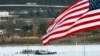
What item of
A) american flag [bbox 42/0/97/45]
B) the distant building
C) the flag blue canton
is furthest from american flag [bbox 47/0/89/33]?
the distant building

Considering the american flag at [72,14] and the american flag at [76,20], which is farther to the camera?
the american flag at [72,14]

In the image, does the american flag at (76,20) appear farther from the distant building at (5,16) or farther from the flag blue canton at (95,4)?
the distant building at (5,16)

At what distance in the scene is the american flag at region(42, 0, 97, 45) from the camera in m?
10.1

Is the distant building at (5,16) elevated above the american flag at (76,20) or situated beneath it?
situated beneath

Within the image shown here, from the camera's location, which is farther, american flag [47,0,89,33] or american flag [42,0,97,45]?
american flag [47,0,89,33]

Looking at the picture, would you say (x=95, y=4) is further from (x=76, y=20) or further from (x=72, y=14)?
(x=72, y=14)

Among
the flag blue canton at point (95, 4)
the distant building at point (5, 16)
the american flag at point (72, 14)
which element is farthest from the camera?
the distant building at point (5, 16)

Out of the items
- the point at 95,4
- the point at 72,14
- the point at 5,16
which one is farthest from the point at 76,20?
the point at 5,16

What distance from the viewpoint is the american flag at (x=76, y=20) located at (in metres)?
10.1

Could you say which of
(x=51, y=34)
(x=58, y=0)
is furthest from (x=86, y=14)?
(x=58, y=0)

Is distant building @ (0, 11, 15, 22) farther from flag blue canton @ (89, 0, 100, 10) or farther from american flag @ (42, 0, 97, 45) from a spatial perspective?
flag blue canton @ (89, 0, 100, 10)

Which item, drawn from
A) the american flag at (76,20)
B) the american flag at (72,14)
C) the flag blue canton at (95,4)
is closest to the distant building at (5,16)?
the american flag at (76,20)

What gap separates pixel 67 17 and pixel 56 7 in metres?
74.4

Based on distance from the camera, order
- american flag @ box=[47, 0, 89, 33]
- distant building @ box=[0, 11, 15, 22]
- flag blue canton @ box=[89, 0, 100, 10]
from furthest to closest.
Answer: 1. distant building @ box=[0, 11, 15, 22]
2. american flag @ box=[47, 0, 89, 33]
3. flag blue canton @ box=[89, 0, 100, 10]
